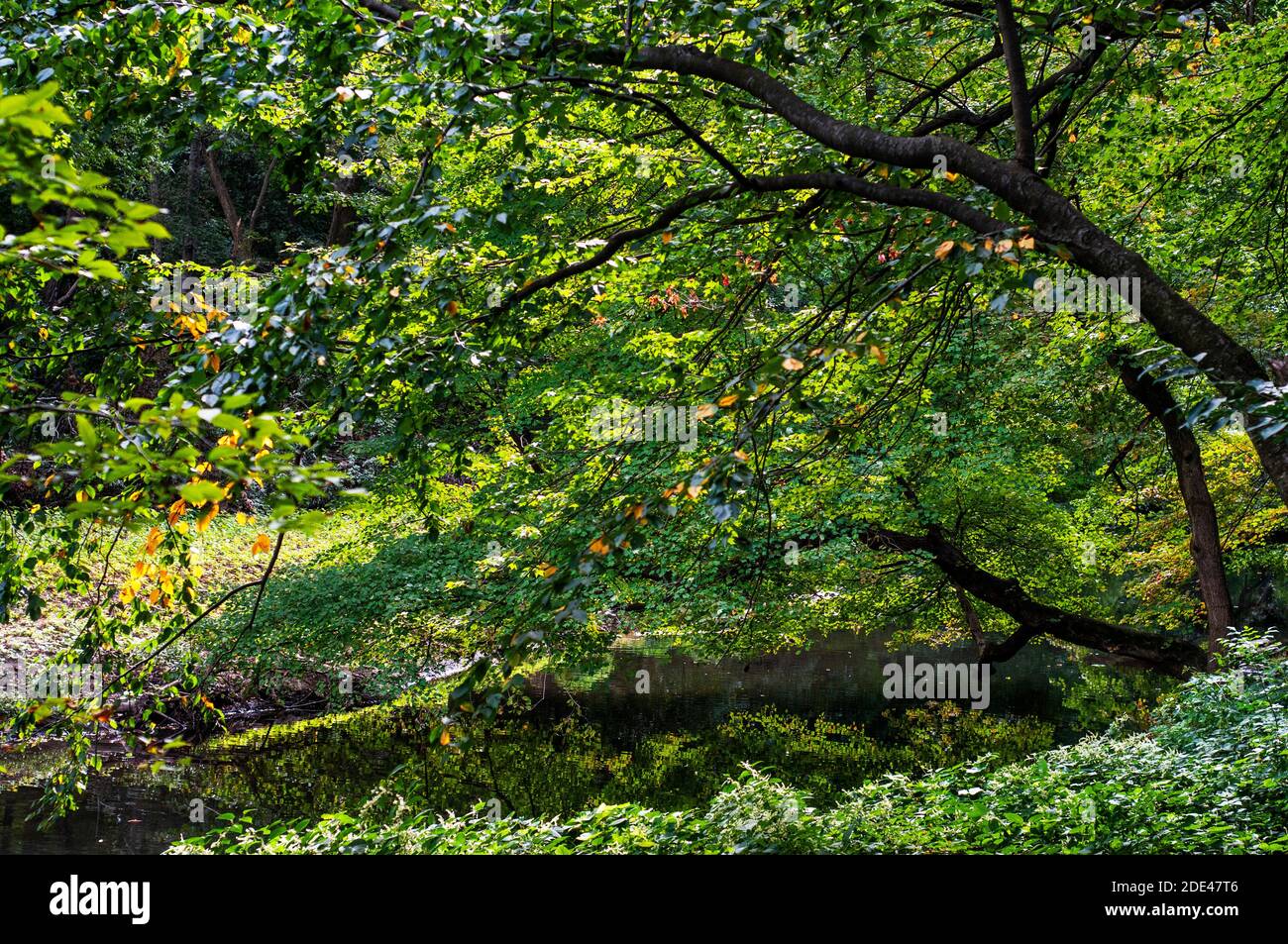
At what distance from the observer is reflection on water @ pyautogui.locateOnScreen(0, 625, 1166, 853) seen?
11984mm

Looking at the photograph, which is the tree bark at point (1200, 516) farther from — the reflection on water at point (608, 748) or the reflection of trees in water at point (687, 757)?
the reflection of trees in water at point (687, 757)

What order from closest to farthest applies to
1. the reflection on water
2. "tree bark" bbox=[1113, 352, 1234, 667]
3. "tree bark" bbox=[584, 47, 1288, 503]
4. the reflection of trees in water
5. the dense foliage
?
the dense foliage → "tree bark" bbox=[584, 47, 1288, 503] → "tree bark" bbox=[1113, 352, 1234, 667] → the reflection on water → the reflection of trees in water

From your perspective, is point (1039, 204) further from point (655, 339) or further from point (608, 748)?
point (608, 748)

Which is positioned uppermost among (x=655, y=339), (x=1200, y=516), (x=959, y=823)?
(x=655, y=339)

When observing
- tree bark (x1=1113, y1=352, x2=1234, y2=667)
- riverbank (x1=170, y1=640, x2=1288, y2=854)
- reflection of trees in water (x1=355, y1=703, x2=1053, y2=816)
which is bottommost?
reflection of trees in water (x1=355, y1=703, x2=1053, y2=816)

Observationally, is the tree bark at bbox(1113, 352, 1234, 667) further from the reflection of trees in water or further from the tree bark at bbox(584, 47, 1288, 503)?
the tree bark at bbox(584, 47, 1288, 503)

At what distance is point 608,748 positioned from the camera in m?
15.3

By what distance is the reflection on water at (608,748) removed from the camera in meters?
12.0

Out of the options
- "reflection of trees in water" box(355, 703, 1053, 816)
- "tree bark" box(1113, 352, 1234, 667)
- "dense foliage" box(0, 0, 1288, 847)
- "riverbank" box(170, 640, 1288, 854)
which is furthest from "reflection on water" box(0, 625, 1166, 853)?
"riverbank" box(170, 640, 1288, 854)

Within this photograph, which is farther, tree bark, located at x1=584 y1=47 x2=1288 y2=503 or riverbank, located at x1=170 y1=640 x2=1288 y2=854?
riverbank, located at x1=170 y1=640 x2=1288 y2=854

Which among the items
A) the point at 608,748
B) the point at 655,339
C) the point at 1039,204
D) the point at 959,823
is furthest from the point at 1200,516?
the point at 608,748

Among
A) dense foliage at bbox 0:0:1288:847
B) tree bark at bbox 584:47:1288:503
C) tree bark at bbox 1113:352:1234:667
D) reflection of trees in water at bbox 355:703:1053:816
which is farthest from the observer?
reflection of trees in water at bbox 355:703:1053:816

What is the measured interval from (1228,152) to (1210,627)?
5.25 meters

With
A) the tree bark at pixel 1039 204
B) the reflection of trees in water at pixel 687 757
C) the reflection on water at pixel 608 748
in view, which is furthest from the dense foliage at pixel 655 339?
the reflection of trees in water at pixel 687 757
